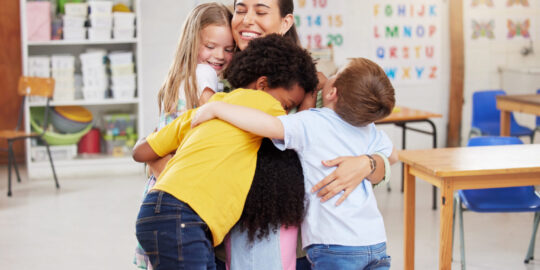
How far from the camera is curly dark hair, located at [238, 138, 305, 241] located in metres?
1.63

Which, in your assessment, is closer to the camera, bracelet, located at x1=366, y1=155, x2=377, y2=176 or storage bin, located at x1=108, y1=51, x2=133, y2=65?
bracelet, located at x1=366, y1=155, x2=377, y2=176

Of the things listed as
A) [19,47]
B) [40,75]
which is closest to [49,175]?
[40,75]

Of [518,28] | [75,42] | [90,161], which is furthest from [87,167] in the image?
[518,28]

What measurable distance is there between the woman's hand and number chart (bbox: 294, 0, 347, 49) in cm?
491

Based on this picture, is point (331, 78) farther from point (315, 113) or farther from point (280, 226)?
point (280, 226)

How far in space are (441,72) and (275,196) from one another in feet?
18.4

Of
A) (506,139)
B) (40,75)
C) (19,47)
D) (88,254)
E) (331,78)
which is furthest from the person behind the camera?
(19,47)

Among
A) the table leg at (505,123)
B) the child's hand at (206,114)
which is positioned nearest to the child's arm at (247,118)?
the child's hand at (206,114)

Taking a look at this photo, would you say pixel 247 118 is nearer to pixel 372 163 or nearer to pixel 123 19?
pixel 372 163

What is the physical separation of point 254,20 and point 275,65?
329 millimetres

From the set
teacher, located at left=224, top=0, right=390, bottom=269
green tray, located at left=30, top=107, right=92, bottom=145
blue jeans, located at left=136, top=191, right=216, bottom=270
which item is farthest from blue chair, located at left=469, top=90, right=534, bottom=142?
blue jeans, located at left=136, top=191, right=216, bottom=270

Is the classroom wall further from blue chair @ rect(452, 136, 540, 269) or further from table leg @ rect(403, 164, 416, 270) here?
table leg @ rect(403, 164, 416, 270)

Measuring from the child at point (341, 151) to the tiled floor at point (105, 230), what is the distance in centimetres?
191

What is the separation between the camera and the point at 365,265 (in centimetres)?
172
